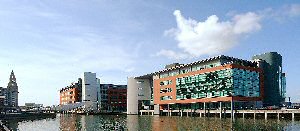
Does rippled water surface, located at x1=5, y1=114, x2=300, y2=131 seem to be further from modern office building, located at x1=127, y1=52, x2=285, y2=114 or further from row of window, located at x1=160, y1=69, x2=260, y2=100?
modern office building, located at x1=127, y1=52, x2=285, y2=114

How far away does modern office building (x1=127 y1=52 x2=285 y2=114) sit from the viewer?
5285 inches

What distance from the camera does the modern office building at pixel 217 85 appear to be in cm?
13425

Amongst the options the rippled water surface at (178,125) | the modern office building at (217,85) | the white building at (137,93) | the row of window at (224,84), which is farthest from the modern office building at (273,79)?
the rippled water surface at (178,125)

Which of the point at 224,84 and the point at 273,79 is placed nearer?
the point at 224,84

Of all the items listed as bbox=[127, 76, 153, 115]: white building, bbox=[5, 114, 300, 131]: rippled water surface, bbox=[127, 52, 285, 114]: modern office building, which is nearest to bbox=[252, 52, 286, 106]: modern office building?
bbox=[127, 52, 285, 114]: modern office building

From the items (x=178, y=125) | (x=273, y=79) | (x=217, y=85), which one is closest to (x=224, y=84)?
(x=217, y=85)

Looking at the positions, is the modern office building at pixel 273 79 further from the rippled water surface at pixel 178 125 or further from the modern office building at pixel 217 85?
the rippled water surface at pixel 178 125

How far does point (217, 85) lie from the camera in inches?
5399

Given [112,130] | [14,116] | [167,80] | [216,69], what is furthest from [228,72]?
[14,116]

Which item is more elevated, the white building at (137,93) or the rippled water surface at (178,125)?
the white building at (137,93)

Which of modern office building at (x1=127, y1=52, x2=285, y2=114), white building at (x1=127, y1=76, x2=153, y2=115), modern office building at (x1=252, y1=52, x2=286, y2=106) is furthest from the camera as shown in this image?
white building at (x1=127, y1=76, x2=153, y2=115)

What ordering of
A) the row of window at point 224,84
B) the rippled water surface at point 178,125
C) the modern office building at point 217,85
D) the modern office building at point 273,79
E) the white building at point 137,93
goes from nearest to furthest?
the rippled water surface at point 178,125 → the row of window at point 224,84 → the modern office building at point 217,85 → the modern office building at point 273,79 → the white building at point 137,93

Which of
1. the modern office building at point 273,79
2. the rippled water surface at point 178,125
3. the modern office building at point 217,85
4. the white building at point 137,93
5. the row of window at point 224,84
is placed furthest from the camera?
the white building at point 137,93

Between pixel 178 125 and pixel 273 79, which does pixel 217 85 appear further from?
pixel 273 79
